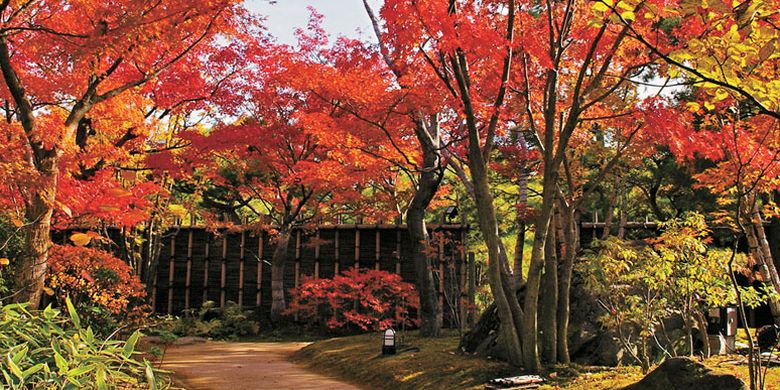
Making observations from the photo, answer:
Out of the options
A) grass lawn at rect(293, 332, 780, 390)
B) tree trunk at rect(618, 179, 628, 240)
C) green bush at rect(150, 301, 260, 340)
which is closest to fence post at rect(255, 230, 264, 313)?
green bush at rect(150, 301, 260, 340)

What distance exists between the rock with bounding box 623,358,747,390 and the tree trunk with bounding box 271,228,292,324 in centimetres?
1084

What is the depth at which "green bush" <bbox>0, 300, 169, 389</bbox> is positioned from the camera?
2.35 m

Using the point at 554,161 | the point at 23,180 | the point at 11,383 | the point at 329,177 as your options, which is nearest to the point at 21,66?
the point at 23,180

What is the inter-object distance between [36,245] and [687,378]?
262 inches

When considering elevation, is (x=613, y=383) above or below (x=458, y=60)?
below

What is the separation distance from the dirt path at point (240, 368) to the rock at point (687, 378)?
146 inches

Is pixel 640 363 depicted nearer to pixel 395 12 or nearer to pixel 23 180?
pixel 395 12

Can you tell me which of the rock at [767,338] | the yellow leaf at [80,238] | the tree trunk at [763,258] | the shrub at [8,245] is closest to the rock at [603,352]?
the rock at [767,338]

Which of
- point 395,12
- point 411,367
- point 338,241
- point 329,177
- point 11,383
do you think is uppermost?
point 395,12

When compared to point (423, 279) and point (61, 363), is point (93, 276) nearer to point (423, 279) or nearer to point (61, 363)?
point (423, 279)

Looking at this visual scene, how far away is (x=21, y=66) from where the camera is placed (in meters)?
10.3

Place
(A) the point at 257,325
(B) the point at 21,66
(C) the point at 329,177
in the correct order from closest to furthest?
(B) the point at 21,66 → (C) the point at 329,177 → (A) the point at 257,325

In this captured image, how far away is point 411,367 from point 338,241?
26.8 feet

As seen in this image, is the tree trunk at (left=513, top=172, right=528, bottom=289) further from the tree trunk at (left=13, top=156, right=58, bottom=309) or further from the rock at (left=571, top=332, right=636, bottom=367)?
the tree trunk at (left=13, top=156, right=58, bottom=309)
